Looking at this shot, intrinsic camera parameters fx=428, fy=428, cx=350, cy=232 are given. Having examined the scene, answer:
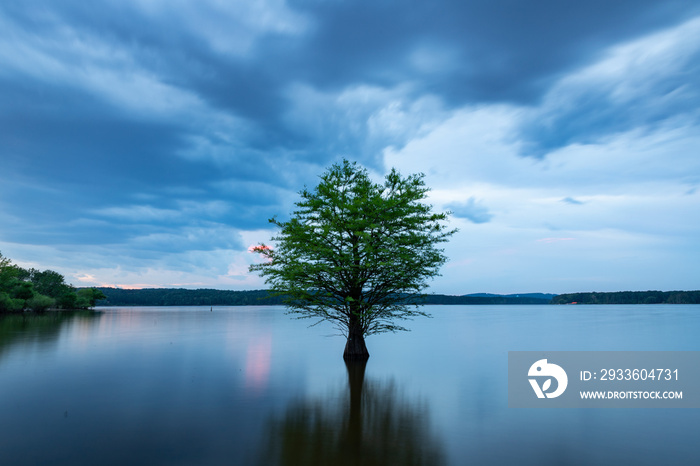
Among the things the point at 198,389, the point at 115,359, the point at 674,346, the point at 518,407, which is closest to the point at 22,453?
the point at 198,389

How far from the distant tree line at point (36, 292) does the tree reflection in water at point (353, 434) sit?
124m

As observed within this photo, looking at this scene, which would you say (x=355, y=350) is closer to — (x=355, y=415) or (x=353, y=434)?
(x=355, y=415)

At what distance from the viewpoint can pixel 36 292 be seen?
5054 inches

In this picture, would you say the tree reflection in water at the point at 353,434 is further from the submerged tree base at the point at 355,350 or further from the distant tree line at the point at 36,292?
the distant tree line at the point at 36,292

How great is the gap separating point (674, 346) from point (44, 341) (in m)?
71.6

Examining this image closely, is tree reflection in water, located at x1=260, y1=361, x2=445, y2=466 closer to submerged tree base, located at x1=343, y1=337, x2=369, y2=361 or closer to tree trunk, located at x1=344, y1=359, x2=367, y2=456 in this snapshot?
tree trunk, located at x1=344, y1=359, x2=367, y2=456

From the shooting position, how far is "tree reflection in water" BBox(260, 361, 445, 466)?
1254 cm

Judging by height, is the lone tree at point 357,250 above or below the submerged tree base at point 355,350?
above

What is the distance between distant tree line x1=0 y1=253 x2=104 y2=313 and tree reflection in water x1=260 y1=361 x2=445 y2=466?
407 ft

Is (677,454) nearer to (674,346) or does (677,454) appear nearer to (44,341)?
(674,346)

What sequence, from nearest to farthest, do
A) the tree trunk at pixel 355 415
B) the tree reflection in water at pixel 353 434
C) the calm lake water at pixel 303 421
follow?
the tree reflection in water at pixel 353 434 → the calm lake water at pixel 303 421 → the tree trunk at pixel 355 415

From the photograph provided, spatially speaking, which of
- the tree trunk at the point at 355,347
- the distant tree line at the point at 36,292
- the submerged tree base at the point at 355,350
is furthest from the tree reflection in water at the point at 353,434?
the distant tree line at the point at 36,292

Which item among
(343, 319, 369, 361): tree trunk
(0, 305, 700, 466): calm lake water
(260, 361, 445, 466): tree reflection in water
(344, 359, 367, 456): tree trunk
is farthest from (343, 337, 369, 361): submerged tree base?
(260, 361, 445, 466): tree reflection in water

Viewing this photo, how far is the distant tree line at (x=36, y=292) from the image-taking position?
115500 millimetres
